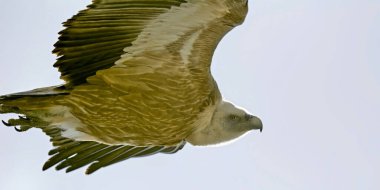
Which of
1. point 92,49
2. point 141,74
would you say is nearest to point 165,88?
point 141,74

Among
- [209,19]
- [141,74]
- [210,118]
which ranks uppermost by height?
[209,19]

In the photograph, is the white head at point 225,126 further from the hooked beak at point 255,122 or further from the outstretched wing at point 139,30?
the outstretched wing at point 139,30

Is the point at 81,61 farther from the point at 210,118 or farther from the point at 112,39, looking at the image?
the point at 210,118

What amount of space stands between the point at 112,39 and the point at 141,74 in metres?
0.67

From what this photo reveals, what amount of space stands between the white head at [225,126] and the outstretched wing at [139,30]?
113 cm

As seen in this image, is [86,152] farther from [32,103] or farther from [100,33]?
[100,33]

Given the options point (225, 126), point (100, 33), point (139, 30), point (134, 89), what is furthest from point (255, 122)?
point (100, 33)

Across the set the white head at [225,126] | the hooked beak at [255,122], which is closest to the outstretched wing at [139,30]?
the white head at [225,126]

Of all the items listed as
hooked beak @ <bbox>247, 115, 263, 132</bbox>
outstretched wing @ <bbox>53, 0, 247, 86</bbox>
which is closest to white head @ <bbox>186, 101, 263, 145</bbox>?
hooked beak @ <bbox>247, 115, 263, 132</bbox>

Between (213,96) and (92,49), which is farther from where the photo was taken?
(213,96)

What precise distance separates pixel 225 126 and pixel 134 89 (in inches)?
53.6

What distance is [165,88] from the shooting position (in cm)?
1179

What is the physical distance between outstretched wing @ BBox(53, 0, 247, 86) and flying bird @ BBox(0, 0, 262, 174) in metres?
0.01

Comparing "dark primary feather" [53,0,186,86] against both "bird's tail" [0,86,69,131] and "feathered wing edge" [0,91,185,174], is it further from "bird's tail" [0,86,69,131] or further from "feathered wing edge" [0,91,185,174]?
"feathered wing edge" [0,91,185,174]
